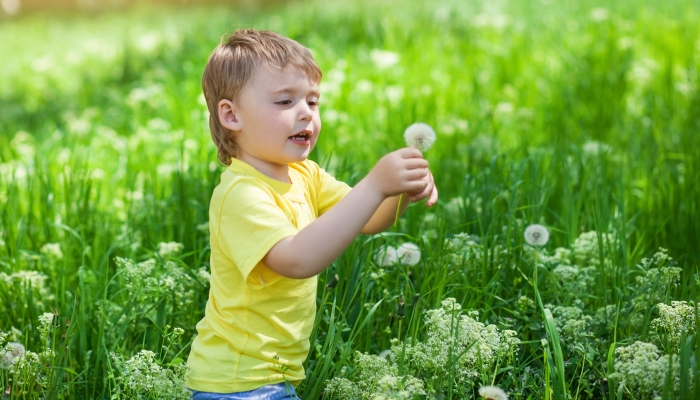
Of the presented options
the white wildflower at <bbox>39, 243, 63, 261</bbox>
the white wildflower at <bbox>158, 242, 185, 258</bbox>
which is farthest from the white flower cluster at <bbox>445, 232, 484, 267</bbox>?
the white wildflower at <bbox>39, 243, 63, 261</bbox>

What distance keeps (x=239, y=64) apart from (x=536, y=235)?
1026 mm

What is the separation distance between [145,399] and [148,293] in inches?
19.7

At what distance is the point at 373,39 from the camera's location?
20.1 ft

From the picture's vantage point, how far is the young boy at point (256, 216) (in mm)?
1756

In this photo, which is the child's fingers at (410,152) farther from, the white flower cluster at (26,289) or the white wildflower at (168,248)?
the white flower cluster at (26,289)

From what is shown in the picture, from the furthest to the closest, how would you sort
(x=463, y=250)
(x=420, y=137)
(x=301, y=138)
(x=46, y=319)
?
(x=463, y=250) → (x=46, y=319) → (x=301, y=138) → (x=420, y=137)

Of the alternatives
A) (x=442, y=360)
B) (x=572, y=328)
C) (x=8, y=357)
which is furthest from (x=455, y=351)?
(x=8, y=357)

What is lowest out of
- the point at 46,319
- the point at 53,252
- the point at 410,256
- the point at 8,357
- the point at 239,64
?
the point at 8,357

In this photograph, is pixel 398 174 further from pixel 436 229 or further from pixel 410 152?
pixel 436 229

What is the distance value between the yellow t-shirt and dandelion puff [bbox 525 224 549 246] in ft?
2.47

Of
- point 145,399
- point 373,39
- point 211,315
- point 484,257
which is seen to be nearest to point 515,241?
point 484,257

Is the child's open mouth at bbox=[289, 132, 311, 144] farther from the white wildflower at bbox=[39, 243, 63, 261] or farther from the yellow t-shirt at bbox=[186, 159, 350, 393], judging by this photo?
the white wildflower at bbox=[39, 243, 63, 261]

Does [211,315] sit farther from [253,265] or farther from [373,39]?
[373,39]

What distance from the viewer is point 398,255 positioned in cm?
235
